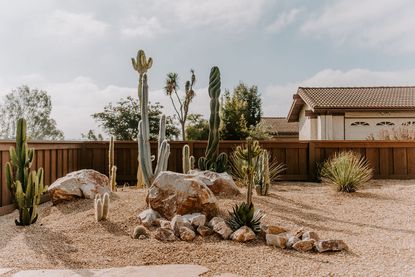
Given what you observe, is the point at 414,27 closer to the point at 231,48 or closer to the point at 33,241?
the point at 231,48

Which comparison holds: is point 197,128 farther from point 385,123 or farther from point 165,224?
point 165,224

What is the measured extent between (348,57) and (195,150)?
644cm

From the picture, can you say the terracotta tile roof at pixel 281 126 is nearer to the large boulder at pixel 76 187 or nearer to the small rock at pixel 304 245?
the large boulder at pixel 76 187

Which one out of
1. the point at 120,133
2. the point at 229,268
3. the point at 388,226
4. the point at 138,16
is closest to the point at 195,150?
the point at 138,16

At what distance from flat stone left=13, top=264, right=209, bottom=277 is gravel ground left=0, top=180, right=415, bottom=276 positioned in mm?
147

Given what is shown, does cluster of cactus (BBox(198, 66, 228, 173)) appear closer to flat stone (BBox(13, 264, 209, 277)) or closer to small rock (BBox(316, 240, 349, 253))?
small rock (BBox(316, 240, 349, 253))

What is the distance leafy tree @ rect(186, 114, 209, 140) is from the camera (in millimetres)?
20516

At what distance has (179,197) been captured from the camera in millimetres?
4973

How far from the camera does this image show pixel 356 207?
20.7ft

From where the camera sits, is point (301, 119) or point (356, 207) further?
point (301, 119)

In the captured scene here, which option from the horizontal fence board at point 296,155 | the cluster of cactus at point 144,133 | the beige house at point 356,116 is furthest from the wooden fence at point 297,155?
the beige house at point 356,116

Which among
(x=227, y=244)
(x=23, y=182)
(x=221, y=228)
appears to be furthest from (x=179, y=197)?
(x=23, y=182)

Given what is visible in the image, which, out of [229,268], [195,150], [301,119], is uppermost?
[301,119]

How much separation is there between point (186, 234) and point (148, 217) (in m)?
0.82
